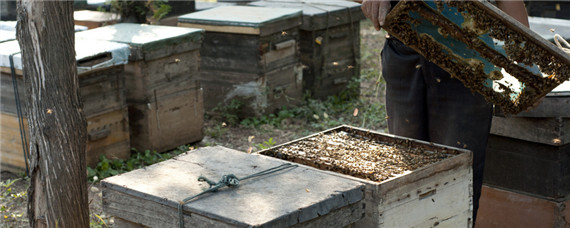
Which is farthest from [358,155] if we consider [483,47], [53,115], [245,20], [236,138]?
[245,20]

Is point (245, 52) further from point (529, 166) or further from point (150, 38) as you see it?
point (529, 166)

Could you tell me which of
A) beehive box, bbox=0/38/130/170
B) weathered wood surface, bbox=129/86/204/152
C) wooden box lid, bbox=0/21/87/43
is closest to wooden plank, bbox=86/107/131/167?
beehive box, bbox=0/38/130/170

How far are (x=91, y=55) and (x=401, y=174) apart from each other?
2.45 m

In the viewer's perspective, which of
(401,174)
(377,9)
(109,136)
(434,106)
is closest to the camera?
(401,174)

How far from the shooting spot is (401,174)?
234 cm

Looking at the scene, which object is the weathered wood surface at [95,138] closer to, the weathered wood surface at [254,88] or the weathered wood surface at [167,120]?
the weathered wood surface at [167,120]

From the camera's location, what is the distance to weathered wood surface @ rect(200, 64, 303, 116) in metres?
Result: 5.55

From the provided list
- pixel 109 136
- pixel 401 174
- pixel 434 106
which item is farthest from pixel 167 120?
pixel 401 174

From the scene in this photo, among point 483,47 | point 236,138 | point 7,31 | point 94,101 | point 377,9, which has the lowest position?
point 236,138

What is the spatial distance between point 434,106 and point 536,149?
0.58 metres

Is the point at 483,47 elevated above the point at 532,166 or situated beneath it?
elevated above

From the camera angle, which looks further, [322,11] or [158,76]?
[322,11]

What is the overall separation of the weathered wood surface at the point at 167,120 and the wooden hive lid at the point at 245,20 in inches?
24.9

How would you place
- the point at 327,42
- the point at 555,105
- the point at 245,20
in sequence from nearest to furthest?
the point at 555,105 → the point at 245,20 → the point at 327,42
